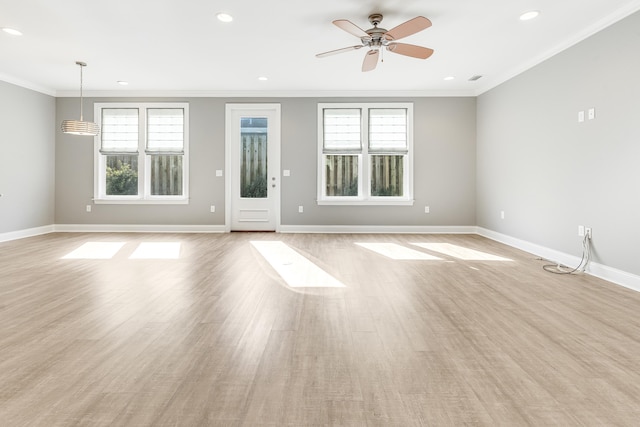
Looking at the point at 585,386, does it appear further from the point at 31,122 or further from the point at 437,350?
the point at 31,122

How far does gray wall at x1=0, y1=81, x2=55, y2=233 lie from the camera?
5988 millimetres

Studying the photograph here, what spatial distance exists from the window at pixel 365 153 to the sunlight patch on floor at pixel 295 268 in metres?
2.08

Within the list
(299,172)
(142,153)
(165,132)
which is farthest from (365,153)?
(142,153)

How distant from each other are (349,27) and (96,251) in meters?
4.55

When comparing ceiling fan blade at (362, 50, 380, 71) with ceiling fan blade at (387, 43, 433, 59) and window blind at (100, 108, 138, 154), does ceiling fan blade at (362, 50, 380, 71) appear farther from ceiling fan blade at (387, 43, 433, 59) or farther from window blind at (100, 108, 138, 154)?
window blind at (100, 108, 138, 154)

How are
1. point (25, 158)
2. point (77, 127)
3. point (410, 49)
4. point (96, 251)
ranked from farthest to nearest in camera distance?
point (25, 158) < point (77, 127) < point (96, 251) < point (410, 49)

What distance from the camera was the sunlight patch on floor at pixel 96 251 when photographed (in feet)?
15.6

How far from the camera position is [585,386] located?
5.61ft

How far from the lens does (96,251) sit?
5.12 metres

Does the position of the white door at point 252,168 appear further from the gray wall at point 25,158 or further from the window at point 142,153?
the gray wall at point 25,158

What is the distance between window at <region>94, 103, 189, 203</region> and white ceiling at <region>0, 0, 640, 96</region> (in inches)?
→ 22.1

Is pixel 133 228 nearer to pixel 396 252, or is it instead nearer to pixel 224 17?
pixel 224 17

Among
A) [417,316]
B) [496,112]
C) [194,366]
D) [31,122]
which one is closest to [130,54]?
[31,122]

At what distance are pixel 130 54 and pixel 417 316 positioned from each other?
5.08 m
